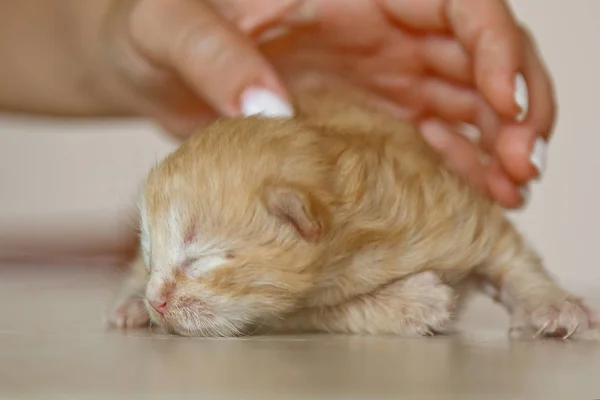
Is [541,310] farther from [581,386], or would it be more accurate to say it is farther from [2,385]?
[2,385]

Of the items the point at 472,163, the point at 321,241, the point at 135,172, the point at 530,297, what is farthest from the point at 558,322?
the point at 135,172

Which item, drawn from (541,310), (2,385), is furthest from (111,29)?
(2,385)

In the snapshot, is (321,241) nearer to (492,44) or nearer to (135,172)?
(492,44)

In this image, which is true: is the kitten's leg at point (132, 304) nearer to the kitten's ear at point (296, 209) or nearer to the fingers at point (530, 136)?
the kitten's ear at point (296, 209)

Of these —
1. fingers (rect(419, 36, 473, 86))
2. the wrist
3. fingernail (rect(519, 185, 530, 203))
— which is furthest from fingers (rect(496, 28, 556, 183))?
the wrist

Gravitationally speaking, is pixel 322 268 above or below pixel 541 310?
above

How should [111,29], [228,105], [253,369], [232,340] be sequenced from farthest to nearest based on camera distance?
[111,29]
[228,105]
[232,340]
[253,369]

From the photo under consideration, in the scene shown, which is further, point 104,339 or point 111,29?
point 111,29
